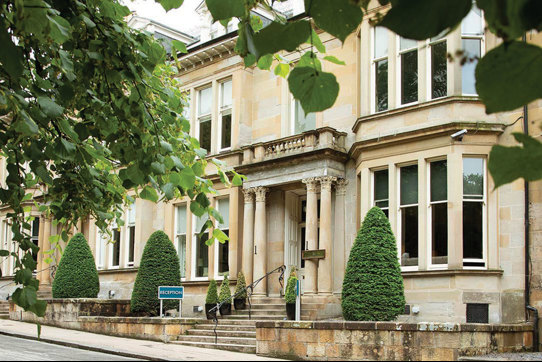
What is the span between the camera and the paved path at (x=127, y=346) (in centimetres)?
1466

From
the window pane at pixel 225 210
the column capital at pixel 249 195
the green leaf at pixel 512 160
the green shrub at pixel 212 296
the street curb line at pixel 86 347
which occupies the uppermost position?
the column capital at pixel 249 195

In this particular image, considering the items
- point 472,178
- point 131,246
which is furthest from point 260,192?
point 131,246

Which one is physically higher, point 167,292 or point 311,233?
point 311,233

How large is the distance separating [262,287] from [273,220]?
2267mm

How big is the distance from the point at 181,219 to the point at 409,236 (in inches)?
401

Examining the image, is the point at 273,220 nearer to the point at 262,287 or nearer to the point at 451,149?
the point at 262,287

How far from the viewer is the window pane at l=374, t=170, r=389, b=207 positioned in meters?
Result: 18.5

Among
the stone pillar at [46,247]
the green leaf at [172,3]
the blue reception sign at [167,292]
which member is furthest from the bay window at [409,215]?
the stone pillar at [46,247]

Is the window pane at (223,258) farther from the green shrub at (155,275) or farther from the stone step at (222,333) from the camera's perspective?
the stone step at (222,333)

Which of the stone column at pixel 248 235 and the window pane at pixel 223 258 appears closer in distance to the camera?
the stone column at pixel 248 235

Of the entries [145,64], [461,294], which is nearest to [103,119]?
[145,64]

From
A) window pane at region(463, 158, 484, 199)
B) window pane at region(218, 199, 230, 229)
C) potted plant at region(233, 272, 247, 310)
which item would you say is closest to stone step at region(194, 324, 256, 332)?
potted plant at region(233, 272, 247, 310)

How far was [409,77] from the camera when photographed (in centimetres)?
1820

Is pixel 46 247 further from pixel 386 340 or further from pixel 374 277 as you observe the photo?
pixel 386 340
